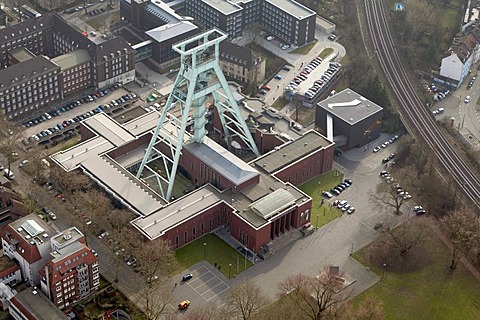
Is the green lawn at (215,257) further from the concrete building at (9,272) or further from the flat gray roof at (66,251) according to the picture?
the concrete building at (9,272)

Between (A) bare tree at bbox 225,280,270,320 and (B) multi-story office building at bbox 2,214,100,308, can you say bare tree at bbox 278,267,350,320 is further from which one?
(B) multi-story office building at bbox 2,214,100,308

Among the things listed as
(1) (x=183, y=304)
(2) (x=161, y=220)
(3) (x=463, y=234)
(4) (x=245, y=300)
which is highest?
(3) (x=463, y=234)

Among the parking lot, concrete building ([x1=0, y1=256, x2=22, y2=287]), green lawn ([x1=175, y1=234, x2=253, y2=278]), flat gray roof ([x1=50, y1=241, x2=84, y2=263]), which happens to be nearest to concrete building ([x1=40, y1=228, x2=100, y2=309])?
→ flat gray roof ([x1=50, y1=241, x2=84, y2=263])

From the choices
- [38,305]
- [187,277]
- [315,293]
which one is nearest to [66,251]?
[38,305]

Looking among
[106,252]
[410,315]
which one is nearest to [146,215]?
[106,252]

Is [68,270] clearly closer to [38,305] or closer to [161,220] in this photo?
[38,305]

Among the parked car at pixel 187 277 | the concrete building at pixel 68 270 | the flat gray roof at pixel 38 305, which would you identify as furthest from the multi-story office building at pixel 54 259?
the parked car at pixel 187 277
